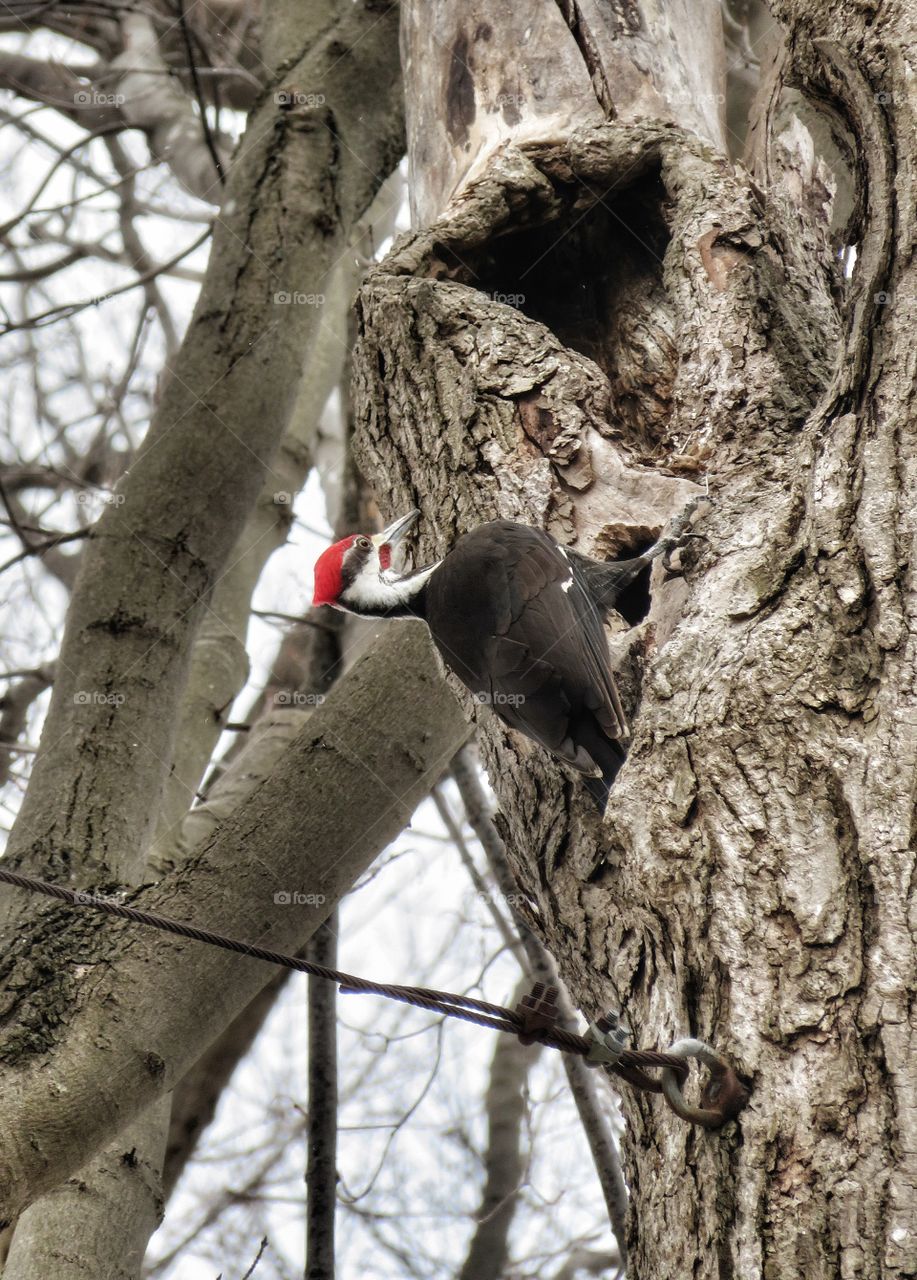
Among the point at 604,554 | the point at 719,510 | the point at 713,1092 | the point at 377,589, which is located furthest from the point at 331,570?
the point at 713,1092

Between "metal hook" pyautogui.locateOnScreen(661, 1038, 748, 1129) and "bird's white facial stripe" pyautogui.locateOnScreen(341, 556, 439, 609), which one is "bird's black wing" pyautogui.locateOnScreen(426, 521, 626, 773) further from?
"metal hook" pyautogui.locateOnScreen(661, 1038, 748, 1129)

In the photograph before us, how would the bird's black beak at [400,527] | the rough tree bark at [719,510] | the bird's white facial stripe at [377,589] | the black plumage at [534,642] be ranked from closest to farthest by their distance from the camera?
1. the rough tree bark at [719,510]
2. the black plumage at [534,642]
3. the bird's black beak at [400,527]
4. the bird's white facial stripe at [377,589]

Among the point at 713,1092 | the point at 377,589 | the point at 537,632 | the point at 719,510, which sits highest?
the point at 377,589

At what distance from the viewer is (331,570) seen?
4.12m

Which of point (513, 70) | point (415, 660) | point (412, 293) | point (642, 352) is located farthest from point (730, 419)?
point (513, 70)

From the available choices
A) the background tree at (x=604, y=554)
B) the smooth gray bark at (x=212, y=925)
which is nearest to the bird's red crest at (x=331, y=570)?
the background tree at (x=604, y=554)

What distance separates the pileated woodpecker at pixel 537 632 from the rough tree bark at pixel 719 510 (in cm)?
8

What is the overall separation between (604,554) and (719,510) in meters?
0.54

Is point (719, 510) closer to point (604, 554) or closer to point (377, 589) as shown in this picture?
point (604, 554)

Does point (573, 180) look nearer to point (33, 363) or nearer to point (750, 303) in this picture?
point (750, 303)

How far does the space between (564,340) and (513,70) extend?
77cm

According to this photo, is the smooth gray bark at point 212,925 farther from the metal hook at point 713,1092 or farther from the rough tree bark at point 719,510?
the metal hook at point 713,1092

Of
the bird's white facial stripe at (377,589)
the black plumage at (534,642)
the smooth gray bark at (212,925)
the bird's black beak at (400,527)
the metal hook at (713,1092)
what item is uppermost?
the bird's white facial stripe at (377,589)

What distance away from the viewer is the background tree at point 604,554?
1664 mm
